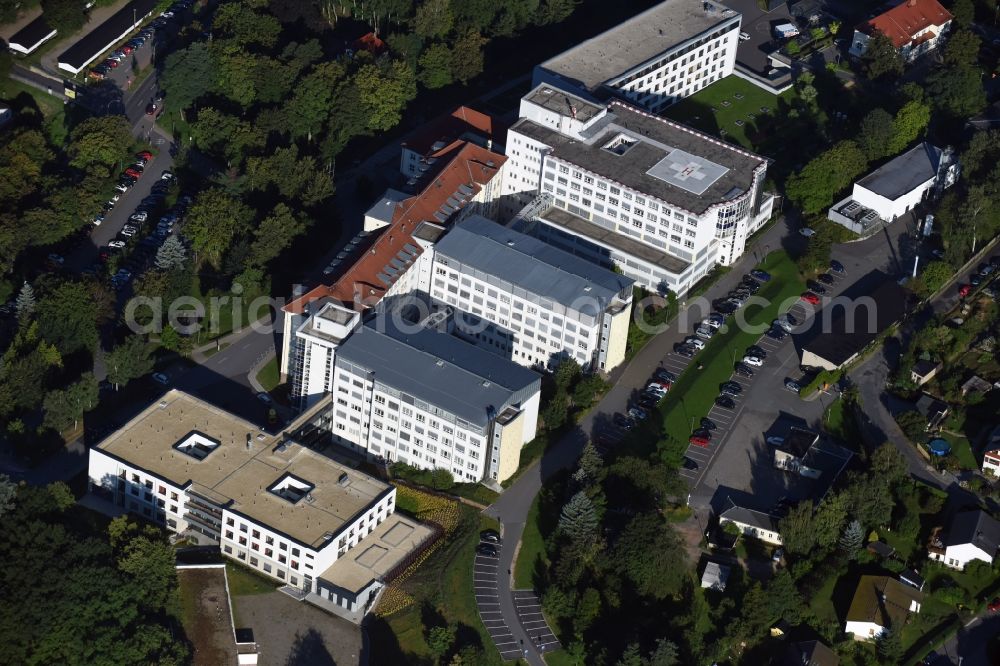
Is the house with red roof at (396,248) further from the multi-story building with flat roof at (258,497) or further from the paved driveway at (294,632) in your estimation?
the paved driveway at (294,632)

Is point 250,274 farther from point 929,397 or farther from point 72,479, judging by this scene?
point 929,397

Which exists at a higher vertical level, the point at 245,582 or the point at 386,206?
the point at 386,206

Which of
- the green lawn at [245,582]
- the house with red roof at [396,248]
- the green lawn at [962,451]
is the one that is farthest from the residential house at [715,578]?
the house with red roof at [396,248]

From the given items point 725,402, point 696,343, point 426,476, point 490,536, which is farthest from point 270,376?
point 725,402

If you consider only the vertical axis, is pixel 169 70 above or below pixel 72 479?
above

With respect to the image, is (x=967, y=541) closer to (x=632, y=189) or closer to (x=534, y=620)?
(x=534, y=620)

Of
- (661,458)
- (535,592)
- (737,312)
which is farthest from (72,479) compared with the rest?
(737,312)
